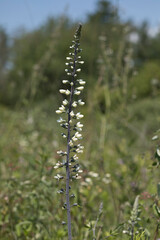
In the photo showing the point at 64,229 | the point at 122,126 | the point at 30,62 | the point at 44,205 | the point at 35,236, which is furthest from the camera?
the point at 30,62

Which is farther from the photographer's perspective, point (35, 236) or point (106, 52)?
point (106, 52)

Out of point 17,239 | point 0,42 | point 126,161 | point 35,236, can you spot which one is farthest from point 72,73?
point 0,42

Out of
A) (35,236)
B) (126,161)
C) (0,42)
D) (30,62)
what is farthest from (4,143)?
(0,42)

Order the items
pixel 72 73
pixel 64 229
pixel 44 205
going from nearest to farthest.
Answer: pixel 72 73, pixel 64 229, pixel 44 205

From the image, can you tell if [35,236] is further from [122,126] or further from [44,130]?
[44,130]

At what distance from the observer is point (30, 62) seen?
27.2 meters

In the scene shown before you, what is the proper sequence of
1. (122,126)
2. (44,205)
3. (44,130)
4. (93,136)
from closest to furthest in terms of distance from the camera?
(44,205)
(122,126)
(93,136)
(44,130)

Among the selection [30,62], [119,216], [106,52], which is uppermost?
[30,62]

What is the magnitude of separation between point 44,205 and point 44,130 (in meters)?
2.70

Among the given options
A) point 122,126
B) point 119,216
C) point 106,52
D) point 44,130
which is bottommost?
point 119,216

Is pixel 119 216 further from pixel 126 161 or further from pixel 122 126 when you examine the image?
pixel 122 126

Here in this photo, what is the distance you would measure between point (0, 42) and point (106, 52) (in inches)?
2105

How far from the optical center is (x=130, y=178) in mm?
3314

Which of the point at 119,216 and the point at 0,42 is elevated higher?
the point at 0,42
